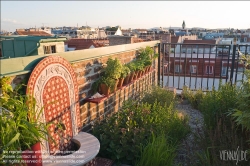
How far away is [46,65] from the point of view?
7.30 ft

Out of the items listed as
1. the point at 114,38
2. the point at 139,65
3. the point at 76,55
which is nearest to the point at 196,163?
the point at 76,55

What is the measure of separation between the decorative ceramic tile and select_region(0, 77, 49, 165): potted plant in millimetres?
194

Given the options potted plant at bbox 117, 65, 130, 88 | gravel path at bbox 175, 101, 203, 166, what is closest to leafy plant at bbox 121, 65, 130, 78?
potted plant at bbox 117, 65, 130, 88

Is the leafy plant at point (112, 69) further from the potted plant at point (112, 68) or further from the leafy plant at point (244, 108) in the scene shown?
the leafy plant at point (244, 108)

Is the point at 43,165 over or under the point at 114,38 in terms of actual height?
under

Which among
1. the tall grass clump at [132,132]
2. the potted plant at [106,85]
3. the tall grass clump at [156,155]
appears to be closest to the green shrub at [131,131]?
the tall grass clump at [132,132]

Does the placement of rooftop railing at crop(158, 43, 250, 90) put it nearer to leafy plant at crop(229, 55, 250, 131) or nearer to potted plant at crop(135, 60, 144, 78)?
leafy plant at crop(229, 55, 250, 131)

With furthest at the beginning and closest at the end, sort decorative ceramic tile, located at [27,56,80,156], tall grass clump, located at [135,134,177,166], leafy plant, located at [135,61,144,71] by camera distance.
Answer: leafy plant, located at [135,61,144,71] → tall grass clump, located at [135,134,177,166] → decorative ceramic tile, located at [27,56,80,156]

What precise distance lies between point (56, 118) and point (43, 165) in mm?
545

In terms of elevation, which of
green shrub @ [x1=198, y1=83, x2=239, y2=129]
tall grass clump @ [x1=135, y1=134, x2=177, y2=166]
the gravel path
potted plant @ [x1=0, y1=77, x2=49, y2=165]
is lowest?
the gravel path

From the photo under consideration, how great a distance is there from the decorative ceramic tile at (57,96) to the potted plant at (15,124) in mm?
194

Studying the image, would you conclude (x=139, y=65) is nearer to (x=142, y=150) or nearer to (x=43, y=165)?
(x=142, y=150)

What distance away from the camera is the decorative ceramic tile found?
2.18m

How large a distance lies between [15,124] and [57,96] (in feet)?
2.67
